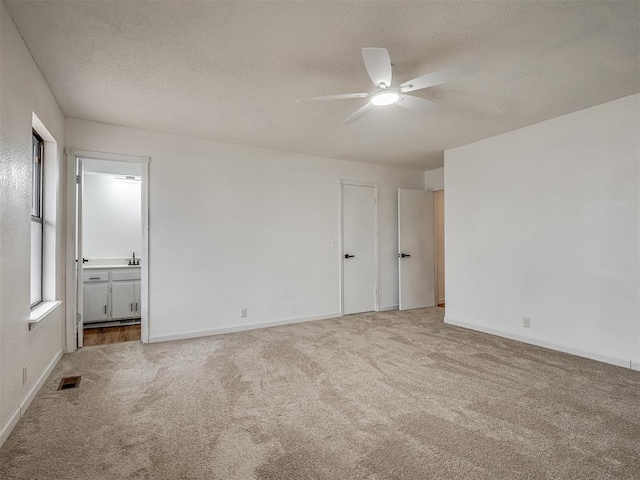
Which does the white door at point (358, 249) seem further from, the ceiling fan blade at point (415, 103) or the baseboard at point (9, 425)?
the baseboard at point (9, 425)

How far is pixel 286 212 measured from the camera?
15.5ft

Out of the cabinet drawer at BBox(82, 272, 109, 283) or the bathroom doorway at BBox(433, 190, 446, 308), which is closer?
the cabinet drawer at BBox(82, 272, 109, 283)

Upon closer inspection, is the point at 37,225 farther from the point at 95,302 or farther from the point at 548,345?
the point at 548,345

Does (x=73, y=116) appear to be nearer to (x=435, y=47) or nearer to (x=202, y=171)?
(x=202, y=171)

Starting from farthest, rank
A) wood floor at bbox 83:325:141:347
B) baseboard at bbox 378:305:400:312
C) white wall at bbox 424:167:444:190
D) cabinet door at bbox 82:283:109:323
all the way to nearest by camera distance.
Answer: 1. white wall at bbox 424:167:444:190
2. baseboard at bbox 378:305:400:312
3. cabinet door at bbox 82:283:109:323
4. wood floor at bbox 83:325:141:347

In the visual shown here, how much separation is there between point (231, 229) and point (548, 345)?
3958 millimetres

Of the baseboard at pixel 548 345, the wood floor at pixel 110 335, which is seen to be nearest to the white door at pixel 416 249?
the baseboard at pixel 548 345

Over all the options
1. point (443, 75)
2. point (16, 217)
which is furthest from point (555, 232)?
point (16, 217)

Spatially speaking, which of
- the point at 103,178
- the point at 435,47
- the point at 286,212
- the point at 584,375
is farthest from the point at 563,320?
the point at 103,178

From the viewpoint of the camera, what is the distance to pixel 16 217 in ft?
7.02

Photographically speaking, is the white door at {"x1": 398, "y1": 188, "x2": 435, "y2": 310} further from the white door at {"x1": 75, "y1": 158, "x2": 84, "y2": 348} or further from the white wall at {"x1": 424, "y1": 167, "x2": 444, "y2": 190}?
the white door at {"x1": 75, "y1": 158, "x2": 84, "y2": 348}

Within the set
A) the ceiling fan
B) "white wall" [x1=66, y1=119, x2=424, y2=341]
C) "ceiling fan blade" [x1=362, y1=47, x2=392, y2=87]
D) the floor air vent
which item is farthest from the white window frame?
"ceiling fan blade" [x1=362, y1=47, x2=392, y2=87]

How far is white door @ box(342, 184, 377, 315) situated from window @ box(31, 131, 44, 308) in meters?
3.67

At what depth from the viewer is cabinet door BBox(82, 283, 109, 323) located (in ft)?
15.4
